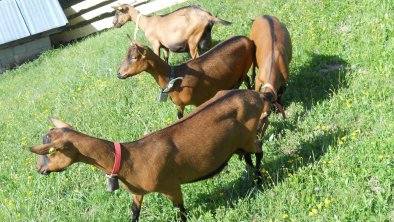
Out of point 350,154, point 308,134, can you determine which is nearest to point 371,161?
point 350,154

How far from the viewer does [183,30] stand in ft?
30.0

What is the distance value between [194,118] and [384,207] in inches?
78.7

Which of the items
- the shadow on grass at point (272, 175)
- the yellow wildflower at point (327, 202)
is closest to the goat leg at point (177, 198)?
the shadow on grass at point (272, 175)

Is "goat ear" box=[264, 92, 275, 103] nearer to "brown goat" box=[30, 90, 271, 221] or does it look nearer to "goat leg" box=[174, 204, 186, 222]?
"brown goat" box=[30, 90, 271, 221]

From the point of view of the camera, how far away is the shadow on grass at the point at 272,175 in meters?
5.30

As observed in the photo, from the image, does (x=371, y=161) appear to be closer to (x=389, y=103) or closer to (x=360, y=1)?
(x=389, y=103)

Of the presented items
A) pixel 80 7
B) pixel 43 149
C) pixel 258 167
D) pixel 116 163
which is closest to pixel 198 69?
pixel 258 167

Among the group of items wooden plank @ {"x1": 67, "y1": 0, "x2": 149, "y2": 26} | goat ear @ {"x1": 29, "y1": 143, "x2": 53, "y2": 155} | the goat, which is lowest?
wooden plank @ {"x1": 67, "y1": 0, "x2": 149, "y2": 26}

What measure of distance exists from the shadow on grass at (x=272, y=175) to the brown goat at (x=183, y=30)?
353cm

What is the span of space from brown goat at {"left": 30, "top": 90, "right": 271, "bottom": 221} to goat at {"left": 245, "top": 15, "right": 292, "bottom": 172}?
0.63 metres

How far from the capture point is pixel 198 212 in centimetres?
522

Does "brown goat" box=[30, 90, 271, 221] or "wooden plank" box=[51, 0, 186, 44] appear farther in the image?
"wooden plank" box=[51, 0, 186, 44]

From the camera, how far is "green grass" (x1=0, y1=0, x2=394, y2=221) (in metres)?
4.89

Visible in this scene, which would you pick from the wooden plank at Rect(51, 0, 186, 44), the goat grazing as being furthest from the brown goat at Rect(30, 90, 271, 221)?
the wooden plank at Rect(51, 0, 186, 44)
